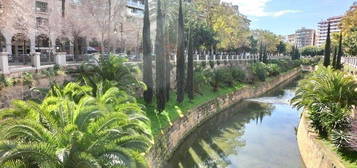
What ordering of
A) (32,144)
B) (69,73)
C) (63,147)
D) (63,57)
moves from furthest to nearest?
(63,57)
(69,73)
(63,147)
(32,144)

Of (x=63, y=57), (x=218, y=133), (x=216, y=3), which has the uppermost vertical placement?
(x=216, y=3)

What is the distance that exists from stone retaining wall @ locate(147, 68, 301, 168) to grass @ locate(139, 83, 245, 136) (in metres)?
0.30

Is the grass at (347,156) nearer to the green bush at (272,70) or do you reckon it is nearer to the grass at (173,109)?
the grass at (173,109)

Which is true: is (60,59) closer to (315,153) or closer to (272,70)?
(315,153)

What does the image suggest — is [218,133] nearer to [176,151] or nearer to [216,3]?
[176,151]

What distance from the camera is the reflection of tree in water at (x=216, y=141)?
14.8 m

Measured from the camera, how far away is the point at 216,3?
151 ft

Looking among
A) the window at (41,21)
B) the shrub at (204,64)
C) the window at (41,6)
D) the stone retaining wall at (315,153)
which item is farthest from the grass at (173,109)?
the window at (41,6)

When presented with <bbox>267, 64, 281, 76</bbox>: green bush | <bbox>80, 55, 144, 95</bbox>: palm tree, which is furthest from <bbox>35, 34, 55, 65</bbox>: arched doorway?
<bbox>267, 64, 281, 76</bbox>: green bush

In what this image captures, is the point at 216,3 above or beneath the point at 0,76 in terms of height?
above

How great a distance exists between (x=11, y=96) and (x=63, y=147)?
767 centimetres

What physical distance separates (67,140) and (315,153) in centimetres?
1039

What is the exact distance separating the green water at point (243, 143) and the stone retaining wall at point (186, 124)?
447 millimetres

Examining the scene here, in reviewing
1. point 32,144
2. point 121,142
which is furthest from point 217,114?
point 32,144
